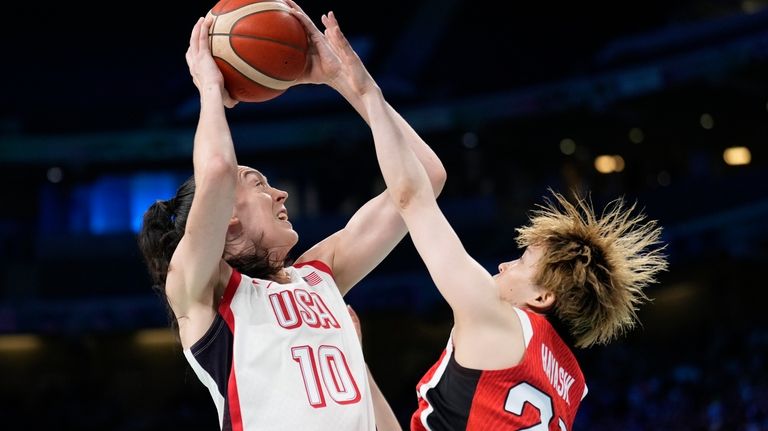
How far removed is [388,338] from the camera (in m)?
20.1

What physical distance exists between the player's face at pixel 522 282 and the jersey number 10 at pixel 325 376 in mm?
583

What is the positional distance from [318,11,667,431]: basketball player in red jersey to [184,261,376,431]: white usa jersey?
279mm

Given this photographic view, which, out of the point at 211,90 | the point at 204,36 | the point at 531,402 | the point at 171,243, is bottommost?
the point at 531,402

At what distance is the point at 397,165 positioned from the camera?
9.68 feet

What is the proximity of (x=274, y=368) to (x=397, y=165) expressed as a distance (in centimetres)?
76

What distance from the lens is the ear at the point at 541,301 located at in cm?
310

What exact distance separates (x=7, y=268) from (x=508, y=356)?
56.8 ft

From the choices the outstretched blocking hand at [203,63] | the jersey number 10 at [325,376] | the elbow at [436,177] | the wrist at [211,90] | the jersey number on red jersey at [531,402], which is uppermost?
the outstretched blocking hand at [203,63]

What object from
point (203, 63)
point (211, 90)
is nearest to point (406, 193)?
point (211, 90)

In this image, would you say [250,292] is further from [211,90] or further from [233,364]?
[211,90]

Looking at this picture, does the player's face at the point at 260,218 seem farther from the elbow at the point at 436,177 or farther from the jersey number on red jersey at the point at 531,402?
the jersey number on red jersey at the point at 531,402

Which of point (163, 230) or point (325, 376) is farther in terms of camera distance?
point (163, 230)

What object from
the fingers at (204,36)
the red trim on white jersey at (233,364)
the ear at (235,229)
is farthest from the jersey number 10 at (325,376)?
the fingers at (204,36)

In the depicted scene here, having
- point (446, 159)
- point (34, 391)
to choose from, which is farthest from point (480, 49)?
point (34, 391)
